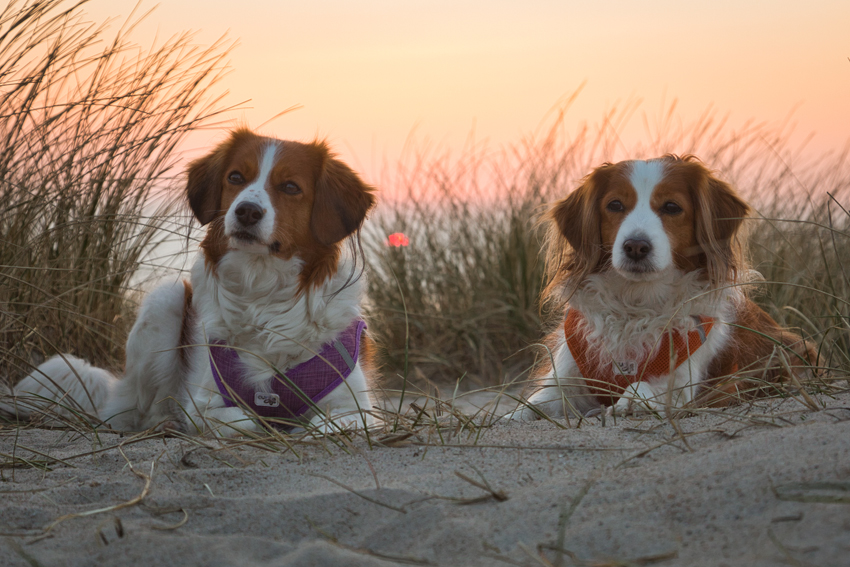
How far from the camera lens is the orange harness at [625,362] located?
3.45 m

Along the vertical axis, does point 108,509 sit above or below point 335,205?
below

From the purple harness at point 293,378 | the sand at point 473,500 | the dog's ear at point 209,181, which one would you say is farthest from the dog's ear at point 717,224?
the dog's ear at point 209,181

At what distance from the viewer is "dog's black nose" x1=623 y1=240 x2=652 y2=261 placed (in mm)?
3275

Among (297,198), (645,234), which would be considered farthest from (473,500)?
(297,198)

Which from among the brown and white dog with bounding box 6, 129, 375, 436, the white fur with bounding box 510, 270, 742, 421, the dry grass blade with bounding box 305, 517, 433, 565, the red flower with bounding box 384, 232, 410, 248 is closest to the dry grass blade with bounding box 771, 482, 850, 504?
the dry grass blade with bounding box 305, 517, 433, 565

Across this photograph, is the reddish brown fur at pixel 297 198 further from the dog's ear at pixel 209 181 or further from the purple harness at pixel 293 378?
the purple harness at pixel 293 378

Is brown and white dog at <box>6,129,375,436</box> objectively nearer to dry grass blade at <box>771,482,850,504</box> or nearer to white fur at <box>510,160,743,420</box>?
white fur at <box>510,160,743,420</box>

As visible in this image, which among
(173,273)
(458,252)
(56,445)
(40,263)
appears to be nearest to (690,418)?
(56,445)

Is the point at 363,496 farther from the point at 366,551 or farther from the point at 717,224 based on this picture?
the point at 717,224

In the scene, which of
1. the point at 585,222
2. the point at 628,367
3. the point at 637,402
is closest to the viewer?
the point at 637,402

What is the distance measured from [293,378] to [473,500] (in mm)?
1712

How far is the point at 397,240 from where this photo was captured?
6926mm

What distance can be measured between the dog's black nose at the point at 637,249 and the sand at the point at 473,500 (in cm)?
90

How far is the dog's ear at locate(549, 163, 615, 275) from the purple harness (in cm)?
121
